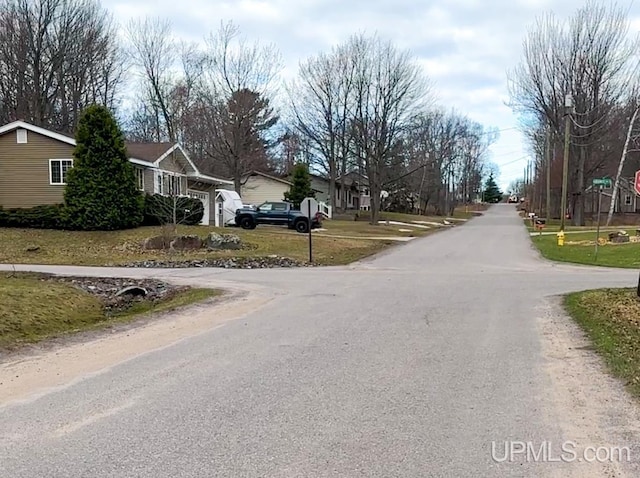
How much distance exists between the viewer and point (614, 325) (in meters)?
9.49

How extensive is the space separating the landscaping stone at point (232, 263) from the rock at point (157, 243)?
10.1ft

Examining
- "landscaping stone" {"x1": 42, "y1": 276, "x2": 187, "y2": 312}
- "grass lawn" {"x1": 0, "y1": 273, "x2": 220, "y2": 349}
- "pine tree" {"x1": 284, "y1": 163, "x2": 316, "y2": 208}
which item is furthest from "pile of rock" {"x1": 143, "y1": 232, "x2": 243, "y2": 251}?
"pine tree" {"x1": 284, "y1": 163, "x2": 316, "y2": 208}

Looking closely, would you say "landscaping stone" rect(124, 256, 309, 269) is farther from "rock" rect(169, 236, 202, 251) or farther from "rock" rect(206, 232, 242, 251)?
"rock" rect(169, 236, 202, 251)

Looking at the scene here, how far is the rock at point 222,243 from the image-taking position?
82.2 feet

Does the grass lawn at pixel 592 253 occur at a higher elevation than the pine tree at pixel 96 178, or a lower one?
lower

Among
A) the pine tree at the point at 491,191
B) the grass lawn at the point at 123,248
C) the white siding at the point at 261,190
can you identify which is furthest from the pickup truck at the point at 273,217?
the pine tree at the point at 491,191

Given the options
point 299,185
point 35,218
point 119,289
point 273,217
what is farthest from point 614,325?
point 299,185

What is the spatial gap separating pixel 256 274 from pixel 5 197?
18439 mm

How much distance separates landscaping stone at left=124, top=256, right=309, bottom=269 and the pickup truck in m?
14.2

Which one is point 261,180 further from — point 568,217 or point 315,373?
point 315,373

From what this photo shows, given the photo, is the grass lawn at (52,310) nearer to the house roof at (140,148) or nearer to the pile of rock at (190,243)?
the pile of rock at (190,243)

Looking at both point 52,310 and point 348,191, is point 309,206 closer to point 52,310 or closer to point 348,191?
point 52,310

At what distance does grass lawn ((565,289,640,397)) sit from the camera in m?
7.09

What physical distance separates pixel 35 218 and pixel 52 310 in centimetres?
1845
